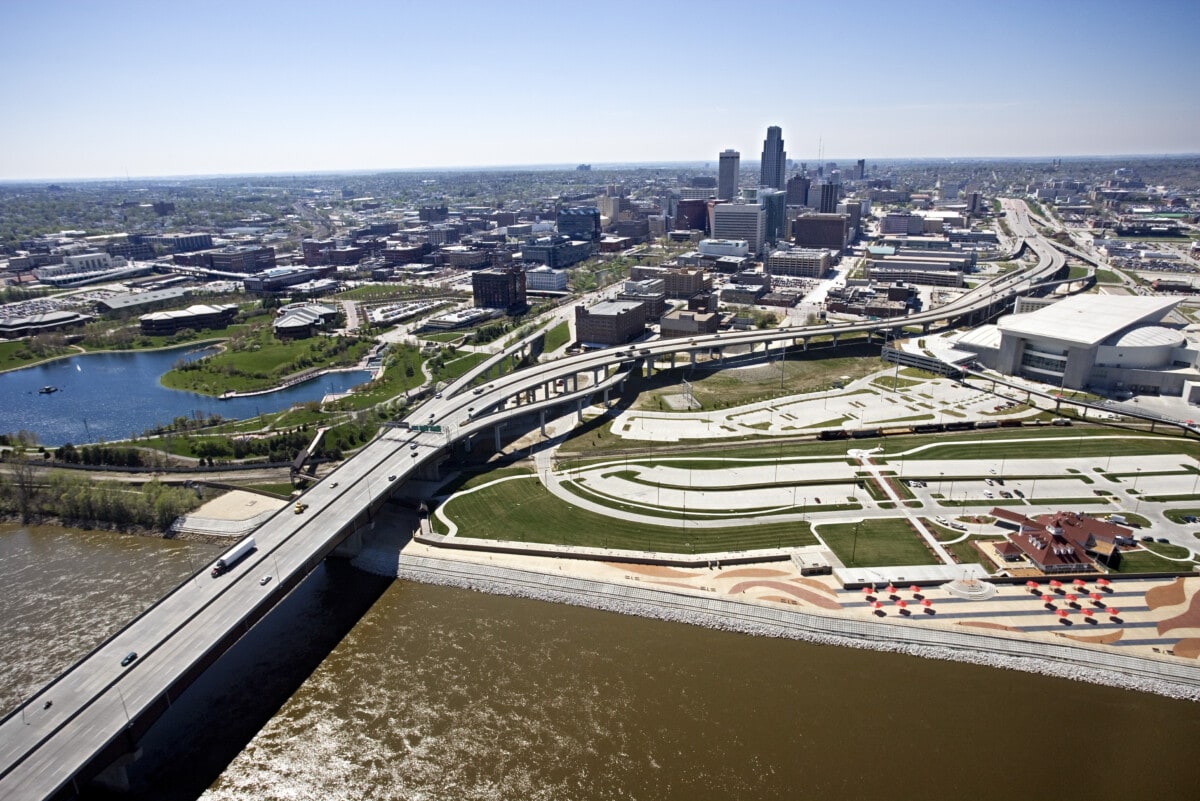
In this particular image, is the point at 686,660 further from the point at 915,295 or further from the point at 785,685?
the point at 915,295

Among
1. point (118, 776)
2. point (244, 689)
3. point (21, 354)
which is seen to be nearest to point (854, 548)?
point (244, 689)

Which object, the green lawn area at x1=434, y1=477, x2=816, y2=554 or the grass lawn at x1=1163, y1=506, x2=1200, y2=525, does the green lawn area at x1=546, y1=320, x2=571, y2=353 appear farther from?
the grass lawn at x1=1163, y1=506, x2=1200, y2=525

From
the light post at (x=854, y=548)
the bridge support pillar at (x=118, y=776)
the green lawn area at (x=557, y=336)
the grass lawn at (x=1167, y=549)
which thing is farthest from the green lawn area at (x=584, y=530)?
the green lawn area at (x=557, y=336)

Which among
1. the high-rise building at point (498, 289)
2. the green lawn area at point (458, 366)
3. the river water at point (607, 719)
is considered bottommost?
the river water at point (607, 719)

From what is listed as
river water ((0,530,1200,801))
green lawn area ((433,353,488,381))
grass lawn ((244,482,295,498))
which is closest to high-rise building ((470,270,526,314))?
green lawn area ((433,353,488,381))

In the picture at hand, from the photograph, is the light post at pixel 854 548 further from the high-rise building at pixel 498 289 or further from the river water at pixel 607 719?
the high-rise building at pixel 498 289

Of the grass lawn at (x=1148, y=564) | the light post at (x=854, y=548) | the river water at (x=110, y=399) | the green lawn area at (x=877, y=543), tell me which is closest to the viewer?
the grass lawn at (x=1148, y=564)

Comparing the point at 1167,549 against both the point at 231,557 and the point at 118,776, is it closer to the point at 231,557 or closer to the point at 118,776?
the point at 231,557
